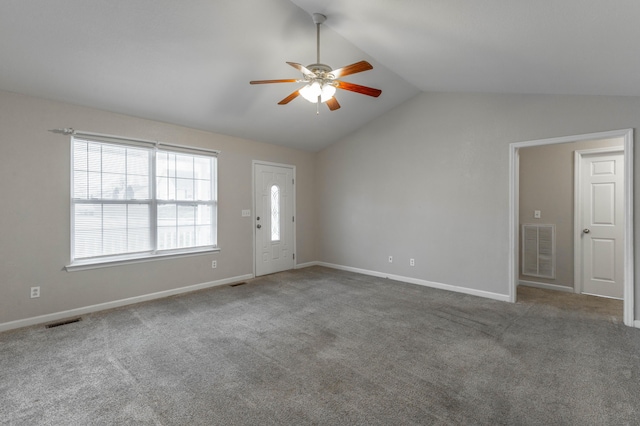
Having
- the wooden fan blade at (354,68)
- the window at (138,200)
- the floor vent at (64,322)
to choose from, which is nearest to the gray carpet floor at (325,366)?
the floor vent at (64,322)

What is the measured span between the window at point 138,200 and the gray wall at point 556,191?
204 inches

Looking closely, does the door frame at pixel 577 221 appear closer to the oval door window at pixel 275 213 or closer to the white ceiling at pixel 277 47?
the white ceiling at pixel 277 47

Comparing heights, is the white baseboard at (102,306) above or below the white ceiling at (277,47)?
below

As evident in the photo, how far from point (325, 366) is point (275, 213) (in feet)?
12.4

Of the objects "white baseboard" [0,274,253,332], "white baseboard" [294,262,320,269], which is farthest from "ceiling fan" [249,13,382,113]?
"white baseboard" [294,262,320,269]

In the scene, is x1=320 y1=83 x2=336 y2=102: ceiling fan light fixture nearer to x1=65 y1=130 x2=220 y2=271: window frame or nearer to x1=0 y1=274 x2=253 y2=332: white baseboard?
x1=65 y1=130 x2=220 y2=271: window frame

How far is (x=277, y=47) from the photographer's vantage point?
3.35 metres

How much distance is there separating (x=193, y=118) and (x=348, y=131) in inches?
111

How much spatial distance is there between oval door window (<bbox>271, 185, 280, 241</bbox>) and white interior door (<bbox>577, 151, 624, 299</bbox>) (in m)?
4.90

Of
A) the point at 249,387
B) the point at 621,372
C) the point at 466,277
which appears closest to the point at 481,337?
the point at 621,372

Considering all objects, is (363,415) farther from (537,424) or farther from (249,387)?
(537,424)

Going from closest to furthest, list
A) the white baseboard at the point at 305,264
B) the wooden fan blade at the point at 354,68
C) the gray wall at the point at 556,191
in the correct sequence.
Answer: the wooden fan blade at the point at 354,68 → the gray wall at the point at 556,191 → the white baseboard at the point at 305,264

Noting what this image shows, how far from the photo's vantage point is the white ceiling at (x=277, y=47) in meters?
2.32

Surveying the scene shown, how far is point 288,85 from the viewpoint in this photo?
158 inches
